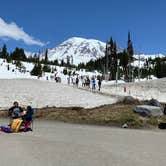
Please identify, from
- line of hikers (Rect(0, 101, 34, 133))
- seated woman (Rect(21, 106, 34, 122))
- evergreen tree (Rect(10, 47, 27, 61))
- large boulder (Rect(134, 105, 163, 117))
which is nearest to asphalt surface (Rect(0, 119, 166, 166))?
line of hikers (Rect(0, 101, 34, 133))

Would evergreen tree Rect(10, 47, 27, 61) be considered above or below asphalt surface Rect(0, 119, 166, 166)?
above

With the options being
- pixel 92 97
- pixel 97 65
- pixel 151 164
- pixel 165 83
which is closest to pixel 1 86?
pixel 92 97

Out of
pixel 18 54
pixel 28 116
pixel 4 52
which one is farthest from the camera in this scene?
pixel 18 54

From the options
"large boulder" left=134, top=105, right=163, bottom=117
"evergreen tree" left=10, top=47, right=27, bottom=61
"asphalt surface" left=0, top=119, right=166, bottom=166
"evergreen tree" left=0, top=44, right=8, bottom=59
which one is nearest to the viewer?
"asphalt surface" left=0, top=119, right=166, bottom=166

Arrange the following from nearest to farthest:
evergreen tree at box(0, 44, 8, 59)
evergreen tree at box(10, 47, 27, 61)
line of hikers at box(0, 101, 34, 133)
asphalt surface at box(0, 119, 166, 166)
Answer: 1. asphalt surface at box(0, 119, 166, 166)
2. line of hikers at box(0, 101, 34, 133)
3. evergreen tree at box(0, 44, 8, 59)
4. evergreen tree at box(10, 47, 27, 61)

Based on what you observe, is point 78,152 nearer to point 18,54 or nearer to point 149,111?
point 149,111

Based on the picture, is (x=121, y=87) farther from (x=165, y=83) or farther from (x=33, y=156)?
(x=33, y=156)

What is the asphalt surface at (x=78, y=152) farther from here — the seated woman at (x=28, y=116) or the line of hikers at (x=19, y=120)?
the seated woman at (x=28, y=116)

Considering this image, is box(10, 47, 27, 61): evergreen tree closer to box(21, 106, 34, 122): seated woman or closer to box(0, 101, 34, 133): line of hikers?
box(0, 101, 34, 133): line of hikers

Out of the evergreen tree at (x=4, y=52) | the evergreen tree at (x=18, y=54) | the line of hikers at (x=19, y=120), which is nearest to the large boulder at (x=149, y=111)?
the line of hikers at (x=19, y=120)

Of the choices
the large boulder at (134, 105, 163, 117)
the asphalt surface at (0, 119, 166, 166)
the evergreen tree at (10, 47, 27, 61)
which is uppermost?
the evergreen tree at (10, 47, 27, 61)

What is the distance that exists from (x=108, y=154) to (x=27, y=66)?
120m

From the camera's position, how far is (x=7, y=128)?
16.9 meters

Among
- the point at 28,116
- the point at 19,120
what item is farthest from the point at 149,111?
the point at 19,120
